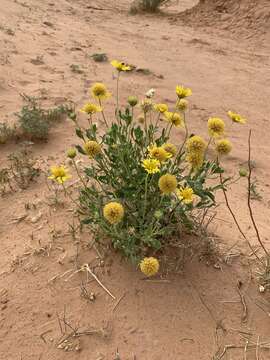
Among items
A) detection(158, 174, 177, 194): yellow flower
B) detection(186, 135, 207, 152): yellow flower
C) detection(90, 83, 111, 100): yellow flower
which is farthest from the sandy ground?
detection(90, 83, 111, 100): yellow flower

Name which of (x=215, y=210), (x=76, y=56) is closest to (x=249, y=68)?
(x=76, y=56)

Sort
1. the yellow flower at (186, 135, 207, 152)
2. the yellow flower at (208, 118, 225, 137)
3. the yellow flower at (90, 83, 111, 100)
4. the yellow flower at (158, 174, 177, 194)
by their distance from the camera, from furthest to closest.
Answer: the yellow flower at (90, 83, 111, 100), the yellow flower at (208, 118, 225, 137), the yellow flower at (186, 135, 207, 152), the yellow flower at (158, 174, 177, 194)

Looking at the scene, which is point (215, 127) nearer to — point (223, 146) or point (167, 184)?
point (223, 146)

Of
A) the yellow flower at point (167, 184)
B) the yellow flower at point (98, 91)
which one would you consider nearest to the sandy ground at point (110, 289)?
the yellow flower at point (167, 184)

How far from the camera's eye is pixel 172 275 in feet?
7.29

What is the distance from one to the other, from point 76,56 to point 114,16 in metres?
4.32

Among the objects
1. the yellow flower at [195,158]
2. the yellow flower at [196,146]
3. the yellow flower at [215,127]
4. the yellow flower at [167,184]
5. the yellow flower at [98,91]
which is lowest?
the yellow flower at [167,184]

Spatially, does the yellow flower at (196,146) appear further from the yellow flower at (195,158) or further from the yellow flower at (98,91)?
the yellow flower at (98,91)

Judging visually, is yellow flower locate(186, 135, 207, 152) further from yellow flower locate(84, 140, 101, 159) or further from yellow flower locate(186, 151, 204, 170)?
yellow flower locate(84, 140, 101, 159)

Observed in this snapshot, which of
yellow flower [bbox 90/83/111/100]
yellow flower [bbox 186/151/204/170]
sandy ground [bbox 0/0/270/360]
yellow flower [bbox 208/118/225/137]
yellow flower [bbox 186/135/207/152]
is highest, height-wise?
yellow flower [bbox 90/83/111/100]

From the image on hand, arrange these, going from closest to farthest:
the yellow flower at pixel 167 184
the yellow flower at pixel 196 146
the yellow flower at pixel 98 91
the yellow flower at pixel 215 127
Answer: the yellow flower at pixel 167 184 < the yellow flower at pixel 196 146 < the yellow flower at pixel 215 127 < the yellow flower at pixel 98 91


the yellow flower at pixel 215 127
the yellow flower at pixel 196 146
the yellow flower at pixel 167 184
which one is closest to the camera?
the yellow flower at pixel 167 184

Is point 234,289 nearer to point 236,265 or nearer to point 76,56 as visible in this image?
point 236,265

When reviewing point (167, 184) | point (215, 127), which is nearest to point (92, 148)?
point (167, 184)
